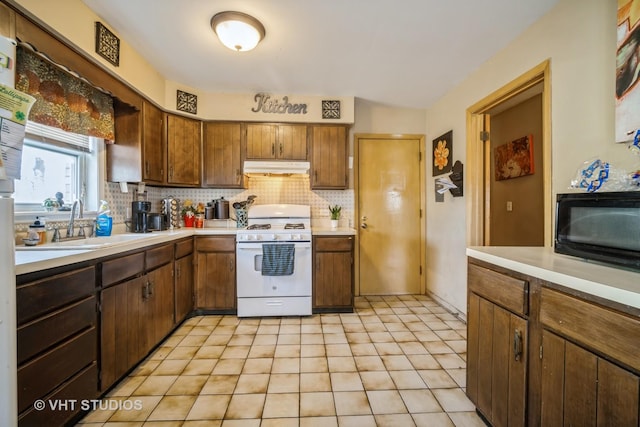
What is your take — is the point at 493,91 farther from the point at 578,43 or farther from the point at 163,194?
the point at 163,194

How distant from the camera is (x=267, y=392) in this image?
1.64 meters

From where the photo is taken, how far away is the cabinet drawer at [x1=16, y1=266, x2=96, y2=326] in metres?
1.08

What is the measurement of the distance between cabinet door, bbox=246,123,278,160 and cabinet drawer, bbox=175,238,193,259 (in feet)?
3.75

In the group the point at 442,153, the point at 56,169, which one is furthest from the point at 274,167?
the point at 442,153

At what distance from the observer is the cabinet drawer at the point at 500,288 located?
1106 millimetres

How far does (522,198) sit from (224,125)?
12.1 ft

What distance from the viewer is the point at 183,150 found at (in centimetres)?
290

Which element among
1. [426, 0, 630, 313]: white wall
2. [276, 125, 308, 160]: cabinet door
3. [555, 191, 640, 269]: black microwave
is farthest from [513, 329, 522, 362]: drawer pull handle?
[276, 125, 308, 160]: cabinet door

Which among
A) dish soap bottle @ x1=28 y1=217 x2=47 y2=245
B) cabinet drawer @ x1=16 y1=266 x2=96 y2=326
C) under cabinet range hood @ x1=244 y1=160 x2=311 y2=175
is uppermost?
under cabinet range hood @ x1=244 y1=160 x2=311 y2=175

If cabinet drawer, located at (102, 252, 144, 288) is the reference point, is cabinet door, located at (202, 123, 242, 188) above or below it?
above

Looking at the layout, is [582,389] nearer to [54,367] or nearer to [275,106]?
[54,367]

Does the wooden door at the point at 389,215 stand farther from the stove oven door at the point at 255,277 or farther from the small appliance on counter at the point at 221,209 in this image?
the small appliance on counter at the point at 221,209

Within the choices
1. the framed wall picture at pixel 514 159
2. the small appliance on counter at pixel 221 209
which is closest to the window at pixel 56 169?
the small appliance on counter at pixel 221 209

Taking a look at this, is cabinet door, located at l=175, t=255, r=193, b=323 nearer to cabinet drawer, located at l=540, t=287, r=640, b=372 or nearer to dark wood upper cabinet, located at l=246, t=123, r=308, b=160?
dark wood upper cabinet, located at l=246, t=123, r=308, b=160
